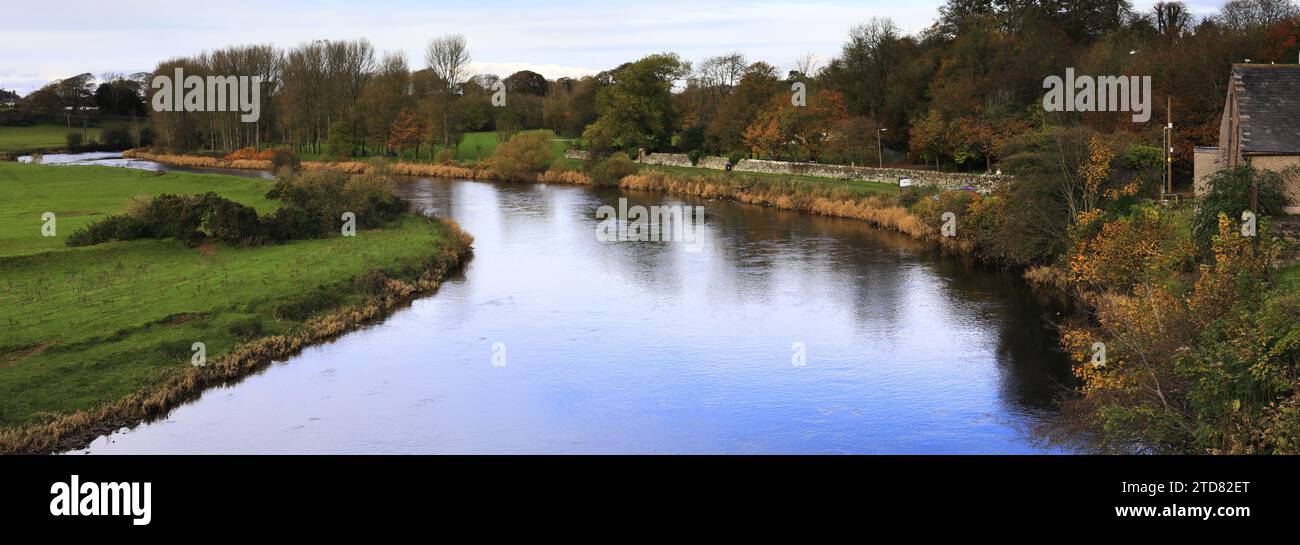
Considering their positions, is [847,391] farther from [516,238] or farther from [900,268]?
[516,238]

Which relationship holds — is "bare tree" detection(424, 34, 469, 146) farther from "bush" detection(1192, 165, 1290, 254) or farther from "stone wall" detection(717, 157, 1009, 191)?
"bush" detection(1192, 165, 1290, 254)

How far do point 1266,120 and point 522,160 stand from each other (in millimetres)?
57346

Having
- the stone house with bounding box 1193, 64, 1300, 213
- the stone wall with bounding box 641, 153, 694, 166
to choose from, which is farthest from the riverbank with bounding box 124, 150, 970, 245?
the stone house with bounding box 1193, 64, 1300, 213

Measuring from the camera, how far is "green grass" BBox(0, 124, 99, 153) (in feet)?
342

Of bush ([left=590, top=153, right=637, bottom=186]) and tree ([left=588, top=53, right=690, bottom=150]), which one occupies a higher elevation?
tree ([left=588, top=53, right=690, bottom=150])

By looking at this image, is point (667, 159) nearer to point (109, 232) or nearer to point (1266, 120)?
point (109, 232)

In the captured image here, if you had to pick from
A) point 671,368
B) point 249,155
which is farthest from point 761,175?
point 249,155

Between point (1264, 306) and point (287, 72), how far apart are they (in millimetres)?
94106

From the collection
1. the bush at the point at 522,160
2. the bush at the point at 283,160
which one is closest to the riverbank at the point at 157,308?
the bush at the point at 283,160

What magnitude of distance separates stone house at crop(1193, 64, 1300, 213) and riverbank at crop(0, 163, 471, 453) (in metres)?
23.3

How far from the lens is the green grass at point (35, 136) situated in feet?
342

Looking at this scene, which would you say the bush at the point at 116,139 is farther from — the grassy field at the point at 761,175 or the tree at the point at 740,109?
the tree at the point at 740,109
